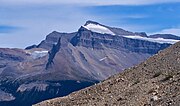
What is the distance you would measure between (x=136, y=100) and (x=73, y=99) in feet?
20.9

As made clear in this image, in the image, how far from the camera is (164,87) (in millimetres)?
27938

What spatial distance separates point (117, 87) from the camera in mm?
32156

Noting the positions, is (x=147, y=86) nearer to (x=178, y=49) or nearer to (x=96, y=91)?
(x=96, y=91)

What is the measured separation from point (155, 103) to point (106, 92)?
6533 mm

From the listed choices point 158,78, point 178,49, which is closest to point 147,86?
point 158,78

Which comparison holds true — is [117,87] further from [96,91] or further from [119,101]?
[119,101]

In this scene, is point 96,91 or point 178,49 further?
point 178,49

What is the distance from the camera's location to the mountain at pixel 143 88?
26.7 meters

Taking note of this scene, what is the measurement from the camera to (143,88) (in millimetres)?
29531

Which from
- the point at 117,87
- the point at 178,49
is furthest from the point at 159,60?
the point at 117,87

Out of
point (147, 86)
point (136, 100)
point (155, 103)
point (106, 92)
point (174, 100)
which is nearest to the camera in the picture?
point (174, 100)

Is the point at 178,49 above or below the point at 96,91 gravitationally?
above

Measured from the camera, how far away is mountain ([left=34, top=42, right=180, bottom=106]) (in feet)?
87.5

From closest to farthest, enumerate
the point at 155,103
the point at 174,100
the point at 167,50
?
the point at 174,100
the point at 155,103
the point at 167,50
